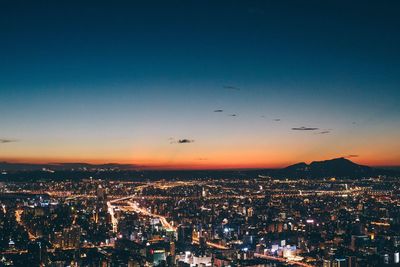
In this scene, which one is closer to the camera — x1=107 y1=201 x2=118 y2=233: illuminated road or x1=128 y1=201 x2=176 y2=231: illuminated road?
x1=128 y1=201 x2=176 y2=231: illuminated road

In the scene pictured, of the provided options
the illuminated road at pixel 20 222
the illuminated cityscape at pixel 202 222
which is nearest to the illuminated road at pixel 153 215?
the illuminated cityscape at pixel 202 222

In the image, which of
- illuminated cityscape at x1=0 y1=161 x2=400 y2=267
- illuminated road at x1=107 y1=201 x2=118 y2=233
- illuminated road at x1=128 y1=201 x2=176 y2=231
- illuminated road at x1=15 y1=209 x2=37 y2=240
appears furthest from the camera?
illuminated road at x1=107 y1=201 x2=118 y2=233

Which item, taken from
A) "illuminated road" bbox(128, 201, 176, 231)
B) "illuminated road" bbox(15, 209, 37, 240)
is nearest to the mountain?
"illuminated road" bbox(128, 201, 176, 231)

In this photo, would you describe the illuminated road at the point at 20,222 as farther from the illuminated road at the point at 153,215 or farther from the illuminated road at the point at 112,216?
the illuminated road at the point at 153,215

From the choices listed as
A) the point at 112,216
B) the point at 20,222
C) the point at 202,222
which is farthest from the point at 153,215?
the point at 20,222

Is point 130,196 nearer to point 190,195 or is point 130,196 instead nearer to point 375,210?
point 190,195

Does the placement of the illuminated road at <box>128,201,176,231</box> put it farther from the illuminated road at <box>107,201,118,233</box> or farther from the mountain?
the mountain

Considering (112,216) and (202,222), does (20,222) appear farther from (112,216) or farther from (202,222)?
(202,222)

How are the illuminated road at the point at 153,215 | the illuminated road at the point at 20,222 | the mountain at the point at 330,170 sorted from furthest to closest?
1. the mountain at the point at 330,170
2. the illuminated road at the point at 153,215
3. the illuminated road at the point at 20,222
